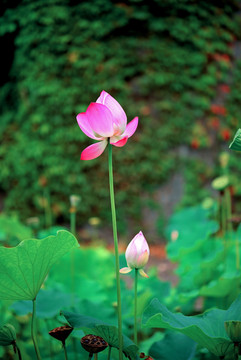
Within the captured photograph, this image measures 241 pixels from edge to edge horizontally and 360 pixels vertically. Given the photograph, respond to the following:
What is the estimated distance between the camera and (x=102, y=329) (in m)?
0.47

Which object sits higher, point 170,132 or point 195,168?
point 170,132

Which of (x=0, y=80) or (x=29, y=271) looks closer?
(x=29, y=271)

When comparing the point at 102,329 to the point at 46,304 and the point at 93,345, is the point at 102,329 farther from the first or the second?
the point at 46,304

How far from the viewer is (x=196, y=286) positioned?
105 centimetres

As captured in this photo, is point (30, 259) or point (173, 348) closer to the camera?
point (30, 259)

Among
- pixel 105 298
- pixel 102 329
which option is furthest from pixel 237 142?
Result: pixel 105 298

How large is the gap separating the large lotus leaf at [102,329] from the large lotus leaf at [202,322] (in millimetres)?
34

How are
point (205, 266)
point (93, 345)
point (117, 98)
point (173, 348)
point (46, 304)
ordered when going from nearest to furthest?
point (93, 345)
point (173, 348)
point (46, 304)
point (205, 266)
point (117, 98)

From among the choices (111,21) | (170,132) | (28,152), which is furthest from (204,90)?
(28,152)

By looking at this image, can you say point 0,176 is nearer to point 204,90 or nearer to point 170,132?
point 170,132

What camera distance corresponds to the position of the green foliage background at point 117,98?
2893 mm

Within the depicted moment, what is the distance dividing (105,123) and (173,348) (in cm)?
38

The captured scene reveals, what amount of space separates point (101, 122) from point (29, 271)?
0.69 feet

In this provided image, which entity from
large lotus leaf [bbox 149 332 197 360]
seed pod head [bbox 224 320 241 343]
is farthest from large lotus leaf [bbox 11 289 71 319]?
seed pod head [bbox 224 320 241 343]
